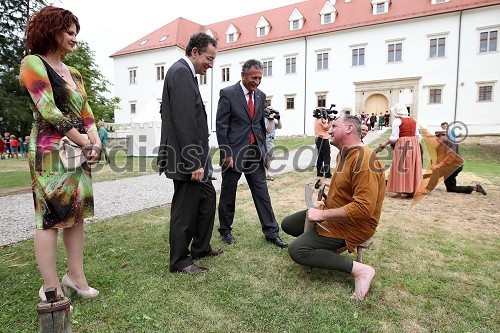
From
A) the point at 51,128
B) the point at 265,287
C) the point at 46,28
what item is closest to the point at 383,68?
→ the point at 265,287

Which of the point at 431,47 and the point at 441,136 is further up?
the point at 431,47

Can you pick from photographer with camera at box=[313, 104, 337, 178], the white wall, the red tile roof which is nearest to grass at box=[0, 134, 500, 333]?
photographer with camera at box=[313, 104, 337, 178]

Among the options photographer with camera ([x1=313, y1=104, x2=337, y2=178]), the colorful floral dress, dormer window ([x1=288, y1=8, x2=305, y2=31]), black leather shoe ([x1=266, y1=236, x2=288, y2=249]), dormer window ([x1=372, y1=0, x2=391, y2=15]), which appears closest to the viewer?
the colorful floral dress

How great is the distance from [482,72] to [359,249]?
96.4 ft

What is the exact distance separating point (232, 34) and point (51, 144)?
38342 mm

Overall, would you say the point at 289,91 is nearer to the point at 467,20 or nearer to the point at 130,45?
the point at 467,20

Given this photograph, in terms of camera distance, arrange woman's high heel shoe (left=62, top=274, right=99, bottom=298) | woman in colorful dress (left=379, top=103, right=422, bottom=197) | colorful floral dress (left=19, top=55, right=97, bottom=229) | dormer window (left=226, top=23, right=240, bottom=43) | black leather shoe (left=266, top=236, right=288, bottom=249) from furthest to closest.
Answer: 1. dormer window (left=226, top=23, right=240, bottom=43)
2. woman in colorful dress (left=379, top=103, right=422, bottom=197)
3. black leather shoe (left=266, top=236, right=288, bottom=249)
4. woman's high heel shoe (left=62, top=274, right=99, bottom=298)
5. colorful floral dress (left=19, top=55, right=97, bottom=229)

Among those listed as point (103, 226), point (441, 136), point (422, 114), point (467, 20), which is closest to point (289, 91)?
point (422, 114)

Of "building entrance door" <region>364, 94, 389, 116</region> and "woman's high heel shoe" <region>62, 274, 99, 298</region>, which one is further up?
"building entrance door" <region>364, 94, 389, 116</region>

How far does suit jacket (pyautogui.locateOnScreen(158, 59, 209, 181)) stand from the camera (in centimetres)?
271

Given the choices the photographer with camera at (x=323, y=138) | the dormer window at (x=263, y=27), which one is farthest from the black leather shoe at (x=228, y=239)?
the dormer window at (x=263, y=27)

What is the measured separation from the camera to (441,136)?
7.08 m

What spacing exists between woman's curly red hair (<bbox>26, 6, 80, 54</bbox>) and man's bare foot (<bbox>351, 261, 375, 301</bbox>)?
266 cm

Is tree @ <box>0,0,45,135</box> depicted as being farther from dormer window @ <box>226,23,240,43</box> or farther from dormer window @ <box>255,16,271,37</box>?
dormer window @ <box>226,23,240,43</box>
